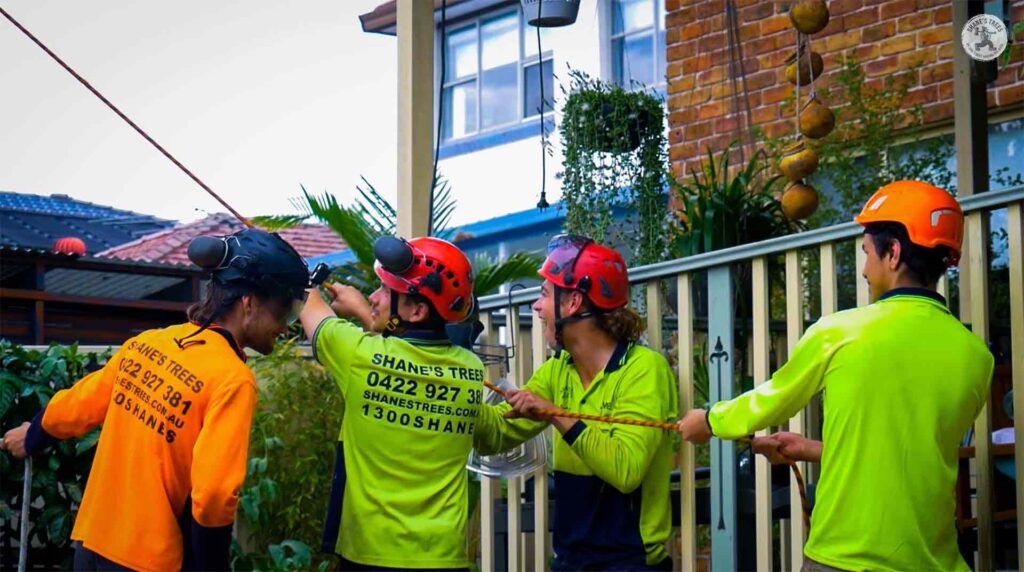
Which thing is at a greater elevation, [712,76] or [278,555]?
[712,76]

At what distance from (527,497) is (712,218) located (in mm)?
1548

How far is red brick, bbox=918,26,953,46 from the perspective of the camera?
8281 mm

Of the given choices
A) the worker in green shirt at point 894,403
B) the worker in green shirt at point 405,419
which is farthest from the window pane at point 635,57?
the worker in green shirt at point 894,403

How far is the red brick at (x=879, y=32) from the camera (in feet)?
28.1

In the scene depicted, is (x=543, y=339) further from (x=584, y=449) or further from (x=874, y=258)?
(x=874, y=258)

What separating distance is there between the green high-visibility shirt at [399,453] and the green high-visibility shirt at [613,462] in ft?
1.19

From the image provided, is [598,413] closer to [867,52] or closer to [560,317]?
[560,317]

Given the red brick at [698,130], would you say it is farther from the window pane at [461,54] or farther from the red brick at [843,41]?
the window pane at [461,54]

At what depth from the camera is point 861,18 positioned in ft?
28.7

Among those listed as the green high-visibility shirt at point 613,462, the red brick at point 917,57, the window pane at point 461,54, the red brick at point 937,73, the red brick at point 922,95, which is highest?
the window pane at point 461,54

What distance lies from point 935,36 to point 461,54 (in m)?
12.5

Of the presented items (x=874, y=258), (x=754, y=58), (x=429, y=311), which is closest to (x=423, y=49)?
(x=429, y=311)

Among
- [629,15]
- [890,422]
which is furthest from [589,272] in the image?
[629,15]

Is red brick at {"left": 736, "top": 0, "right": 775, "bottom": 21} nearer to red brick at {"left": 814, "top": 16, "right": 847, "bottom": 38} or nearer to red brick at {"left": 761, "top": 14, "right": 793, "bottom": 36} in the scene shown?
red brick at {"left": 761, "top": 14, "right": 793, "bottom": 36}
